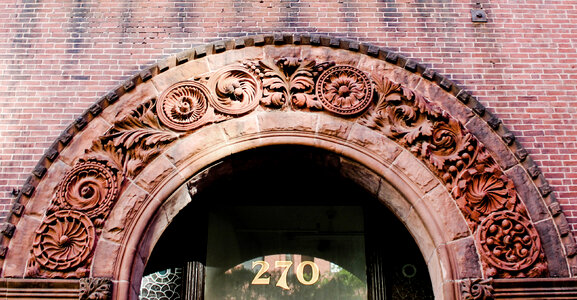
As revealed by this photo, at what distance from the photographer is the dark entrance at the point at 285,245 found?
663 cm

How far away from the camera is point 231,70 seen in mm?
6254

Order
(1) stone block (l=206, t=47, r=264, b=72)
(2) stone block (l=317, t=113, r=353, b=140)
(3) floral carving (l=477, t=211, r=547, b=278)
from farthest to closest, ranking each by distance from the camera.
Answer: (1) stone block (l=206, t=47, r=264, b=72)
(2) stone block (l=317, t=113, r=353, b=140)
(3) floral carving (l=477, t=211, r=547, b=278)

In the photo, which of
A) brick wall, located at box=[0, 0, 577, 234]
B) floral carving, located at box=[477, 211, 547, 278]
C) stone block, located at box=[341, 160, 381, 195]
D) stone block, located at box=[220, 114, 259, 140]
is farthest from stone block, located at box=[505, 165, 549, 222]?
stone block, located at box=[220, 114, 259, 140]

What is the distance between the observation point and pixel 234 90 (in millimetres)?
6129

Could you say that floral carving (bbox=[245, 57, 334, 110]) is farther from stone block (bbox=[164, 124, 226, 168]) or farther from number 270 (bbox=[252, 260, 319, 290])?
number 270 (bbox=[252, 260, 319, 290])

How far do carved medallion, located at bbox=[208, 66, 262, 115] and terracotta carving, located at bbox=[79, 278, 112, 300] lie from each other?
1.95 m

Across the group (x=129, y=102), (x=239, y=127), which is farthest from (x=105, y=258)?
(x=239, y=127)

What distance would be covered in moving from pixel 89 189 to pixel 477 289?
3.62m

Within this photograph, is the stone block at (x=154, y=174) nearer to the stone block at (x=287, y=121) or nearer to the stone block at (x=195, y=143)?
the stone block at (x=195, y=143)

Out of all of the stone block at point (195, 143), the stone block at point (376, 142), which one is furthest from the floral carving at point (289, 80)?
the stone block at point (195, 143)

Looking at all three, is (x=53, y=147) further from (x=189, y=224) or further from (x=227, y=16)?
(x=227, y=16)

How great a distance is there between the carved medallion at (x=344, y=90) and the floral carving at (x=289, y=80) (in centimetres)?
8

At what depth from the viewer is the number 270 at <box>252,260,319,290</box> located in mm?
6704

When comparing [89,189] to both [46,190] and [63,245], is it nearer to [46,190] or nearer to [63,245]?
[46,190]
